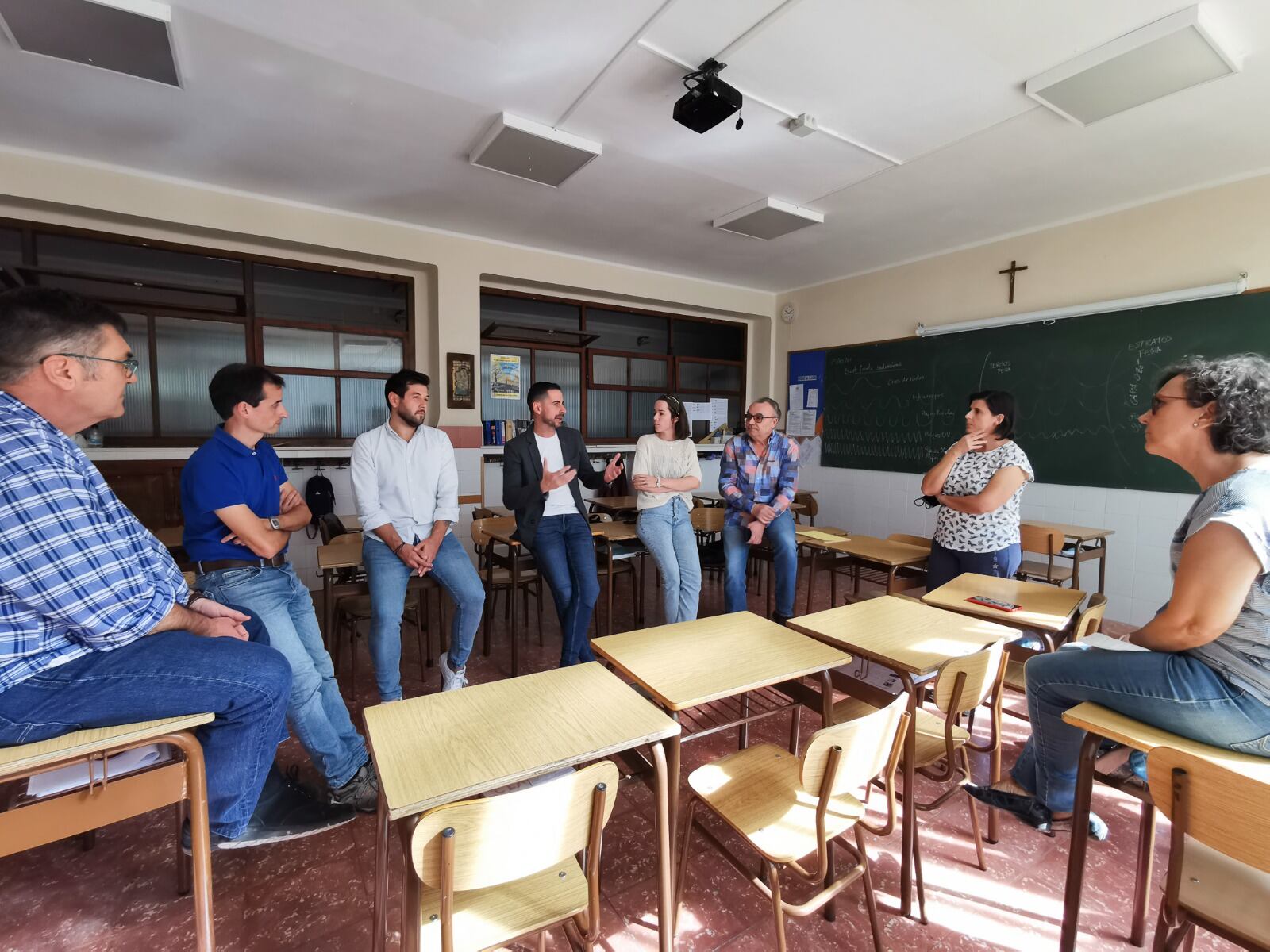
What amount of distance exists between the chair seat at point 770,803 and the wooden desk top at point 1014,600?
93 centimetres

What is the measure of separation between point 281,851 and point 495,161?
Answer: 10.9 ft

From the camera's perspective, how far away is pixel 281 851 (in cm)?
176

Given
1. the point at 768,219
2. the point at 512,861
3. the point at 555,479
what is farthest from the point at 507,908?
the point at 768,219

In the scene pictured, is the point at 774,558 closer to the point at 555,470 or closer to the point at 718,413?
the point at 555,470

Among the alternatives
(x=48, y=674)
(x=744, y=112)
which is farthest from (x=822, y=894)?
(x=744, y=112)

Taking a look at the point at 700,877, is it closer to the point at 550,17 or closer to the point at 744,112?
the point at 550,17

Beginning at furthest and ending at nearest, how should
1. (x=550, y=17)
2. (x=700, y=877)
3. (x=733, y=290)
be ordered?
1. (x=733, y=290)
2. (x=550, y=17)
3. (x=700, y=877)

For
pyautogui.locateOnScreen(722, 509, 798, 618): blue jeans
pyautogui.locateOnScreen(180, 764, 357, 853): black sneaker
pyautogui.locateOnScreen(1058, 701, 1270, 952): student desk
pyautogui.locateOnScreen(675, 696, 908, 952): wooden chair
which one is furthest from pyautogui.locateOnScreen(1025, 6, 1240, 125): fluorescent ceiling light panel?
pyautogui.locateOnScreen(180, 764, 357, 853): black sneaker

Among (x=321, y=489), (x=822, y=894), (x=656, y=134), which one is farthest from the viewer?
(x=321, y=489)

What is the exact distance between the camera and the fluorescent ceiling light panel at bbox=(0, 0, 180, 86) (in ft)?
6.79

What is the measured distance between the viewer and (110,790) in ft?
3.84

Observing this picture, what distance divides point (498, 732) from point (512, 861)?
10.6 inches

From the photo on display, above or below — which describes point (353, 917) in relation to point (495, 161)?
below

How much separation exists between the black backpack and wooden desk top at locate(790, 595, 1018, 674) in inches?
150
